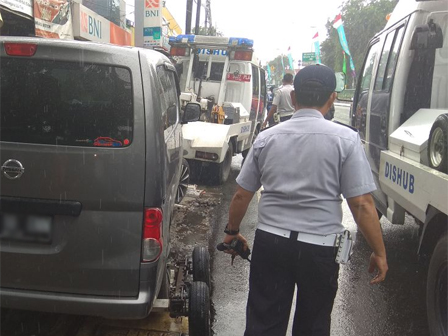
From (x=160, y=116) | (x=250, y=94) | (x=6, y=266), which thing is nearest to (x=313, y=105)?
(x=160, y=116)

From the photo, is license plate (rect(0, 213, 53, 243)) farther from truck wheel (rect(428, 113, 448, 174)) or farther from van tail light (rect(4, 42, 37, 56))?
truck wheel (rect(428, 113, 448, 174))

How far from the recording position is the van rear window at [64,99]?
97.8 inches

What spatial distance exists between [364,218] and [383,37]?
376 cm

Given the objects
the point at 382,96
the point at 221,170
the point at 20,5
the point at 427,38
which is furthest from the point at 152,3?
the point at 427,38

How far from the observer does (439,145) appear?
2.97m

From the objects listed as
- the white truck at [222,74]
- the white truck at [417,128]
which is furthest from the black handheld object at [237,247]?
the white truck at [222,74]

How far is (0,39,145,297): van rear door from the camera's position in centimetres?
241

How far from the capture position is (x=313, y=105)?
7.34ft

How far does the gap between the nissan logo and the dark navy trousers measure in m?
1.32

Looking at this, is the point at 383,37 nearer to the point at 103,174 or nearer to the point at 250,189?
the point at 250,189

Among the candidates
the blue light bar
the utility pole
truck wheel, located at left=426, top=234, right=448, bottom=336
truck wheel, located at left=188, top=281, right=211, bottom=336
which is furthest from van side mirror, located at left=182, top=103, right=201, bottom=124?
the utility pole

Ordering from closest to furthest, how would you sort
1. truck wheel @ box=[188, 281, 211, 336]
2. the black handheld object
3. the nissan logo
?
1. the nissan logo
2. the black handheld object
3. truck wheel @ box=[188, 281, 211, 336]

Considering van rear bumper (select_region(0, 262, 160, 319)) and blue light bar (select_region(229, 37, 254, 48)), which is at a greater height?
blue light bar (select_region(229, 37, 254, 48))

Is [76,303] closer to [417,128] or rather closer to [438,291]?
[438,291]
